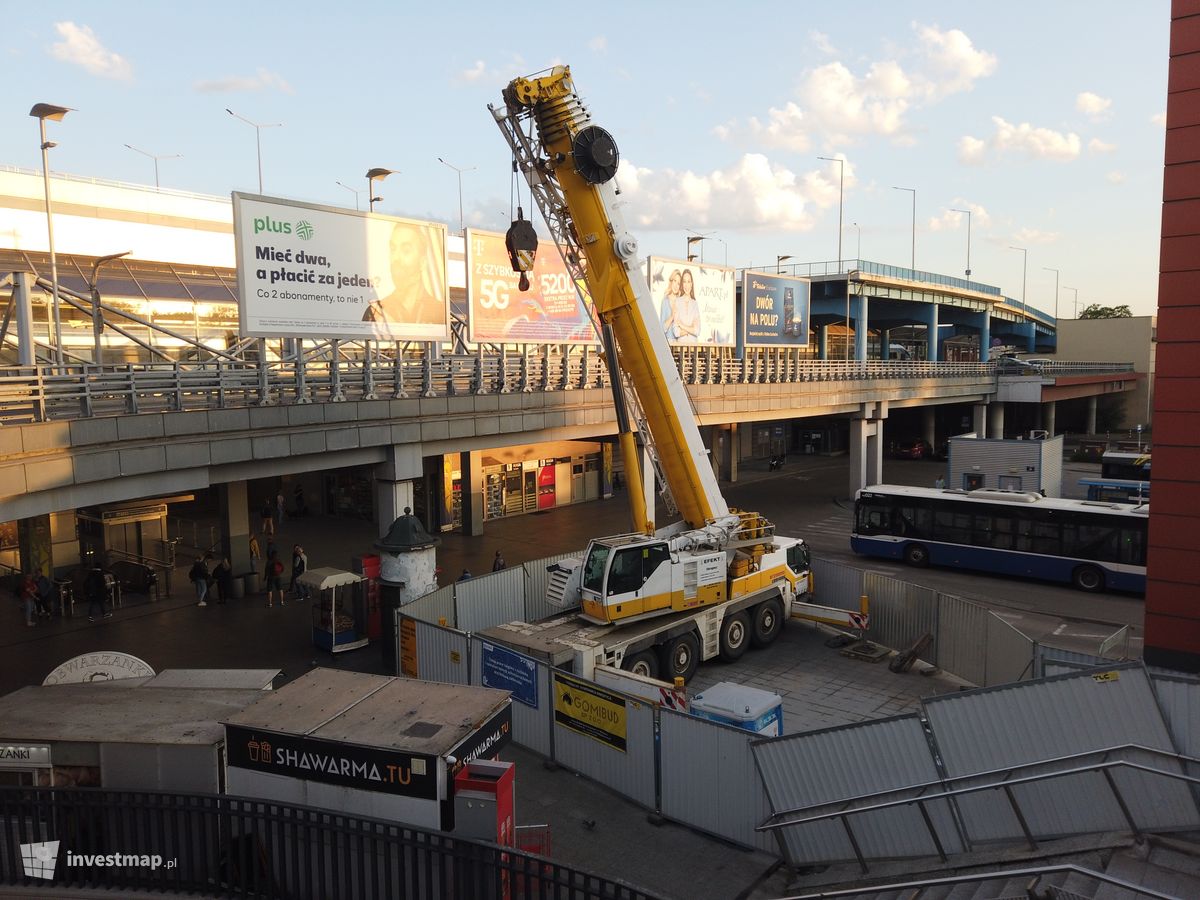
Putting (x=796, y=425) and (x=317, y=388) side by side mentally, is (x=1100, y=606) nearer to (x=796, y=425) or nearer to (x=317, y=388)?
(x=317, y=388)

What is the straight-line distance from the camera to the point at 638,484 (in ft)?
59.2

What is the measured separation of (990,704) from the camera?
29.3 ft

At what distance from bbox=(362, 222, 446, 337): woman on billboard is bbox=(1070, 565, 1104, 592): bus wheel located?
18.7 meters

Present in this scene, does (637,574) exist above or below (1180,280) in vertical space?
below

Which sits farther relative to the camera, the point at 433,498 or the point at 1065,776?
the point at 433,498

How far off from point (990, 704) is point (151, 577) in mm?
21413

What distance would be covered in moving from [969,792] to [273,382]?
1566cm

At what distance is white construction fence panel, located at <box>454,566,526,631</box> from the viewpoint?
17.9 meters

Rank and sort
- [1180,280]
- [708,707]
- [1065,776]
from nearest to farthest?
[1065,776], [708,707], [1180,280]

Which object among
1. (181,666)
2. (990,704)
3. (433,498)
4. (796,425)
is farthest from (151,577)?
(796,425)

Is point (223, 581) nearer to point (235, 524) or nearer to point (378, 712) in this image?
point (235, 524)

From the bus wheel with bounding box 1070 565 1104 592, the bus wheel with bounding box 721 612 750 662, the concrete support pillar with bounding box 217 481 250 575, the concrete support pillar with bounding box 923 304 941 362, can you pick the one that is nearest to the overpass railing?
the concrete support pillar with bounding box 217 481 250 575

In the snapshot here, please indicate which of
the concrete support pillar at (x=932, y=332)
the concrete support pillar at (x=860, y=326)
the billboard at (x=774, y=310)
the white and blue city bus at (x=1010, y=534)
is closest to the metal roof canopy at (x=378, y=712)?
the white and blue city bus at (x=1010, y=534)

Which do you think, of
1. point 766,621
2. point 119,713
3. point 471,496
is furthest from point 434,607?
point 471,496
